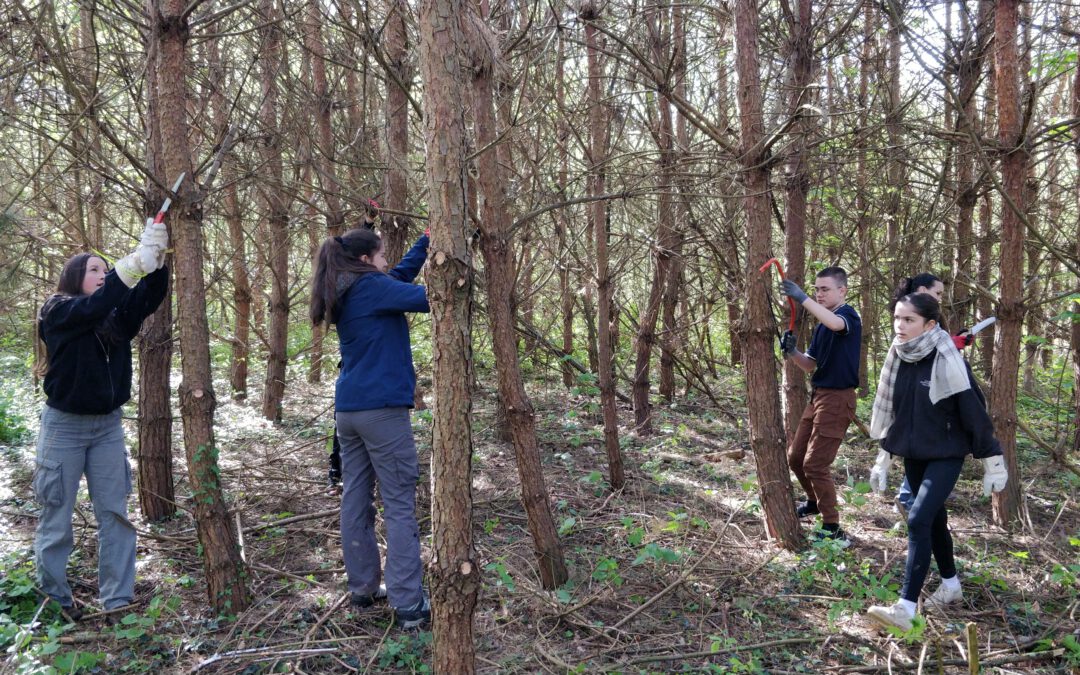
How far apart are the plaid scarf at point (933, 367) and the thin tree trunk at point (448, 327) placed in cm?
260

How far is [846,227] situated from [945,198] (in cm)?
228

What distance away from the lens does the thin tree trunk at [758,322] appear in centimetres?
440

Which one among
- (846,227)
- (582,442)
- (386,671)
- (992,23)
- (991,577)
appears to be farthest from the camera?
(846,227)

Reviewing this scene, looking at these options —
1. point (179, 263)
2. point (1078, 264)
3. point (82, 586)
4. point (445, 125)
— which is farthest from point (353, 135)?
point (1078, 264)

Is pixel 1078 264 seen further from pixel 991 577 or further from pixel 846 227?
pixel 846 227

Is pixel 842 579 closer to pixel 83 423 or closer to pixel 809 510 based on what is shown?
pixel 809 510

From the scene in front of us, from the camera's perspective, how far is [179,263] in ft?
11.3

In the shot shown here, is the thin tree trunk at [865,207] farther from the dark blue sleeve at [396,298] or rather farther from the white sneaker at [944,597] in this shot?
the dark blue sleeve at [396,298]

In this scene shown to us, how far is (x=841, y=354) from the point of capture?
498cm

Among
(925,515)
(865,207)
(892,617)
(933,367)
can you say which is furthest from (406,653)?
(865,207)

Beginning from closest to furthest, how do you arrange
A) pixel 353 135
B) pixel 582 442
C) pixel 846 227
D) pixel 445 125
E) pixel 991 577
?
pixel 445 125, pixel 991 577, pixel 353 135, pixel 582 442, pixel 846 227

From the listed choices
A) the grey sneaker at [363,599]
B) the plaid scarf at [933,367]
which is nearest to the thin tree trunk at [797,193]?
the plaid scarf at [933,367]

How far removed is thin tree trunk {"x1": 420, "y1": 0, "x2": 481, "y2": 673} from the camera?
2.40 metres

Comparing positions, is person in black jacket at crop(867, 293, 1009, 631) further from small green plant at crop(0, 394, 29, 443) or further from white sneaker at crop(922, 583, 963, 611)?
small green plant at crop(0, 394, 29, 443)
